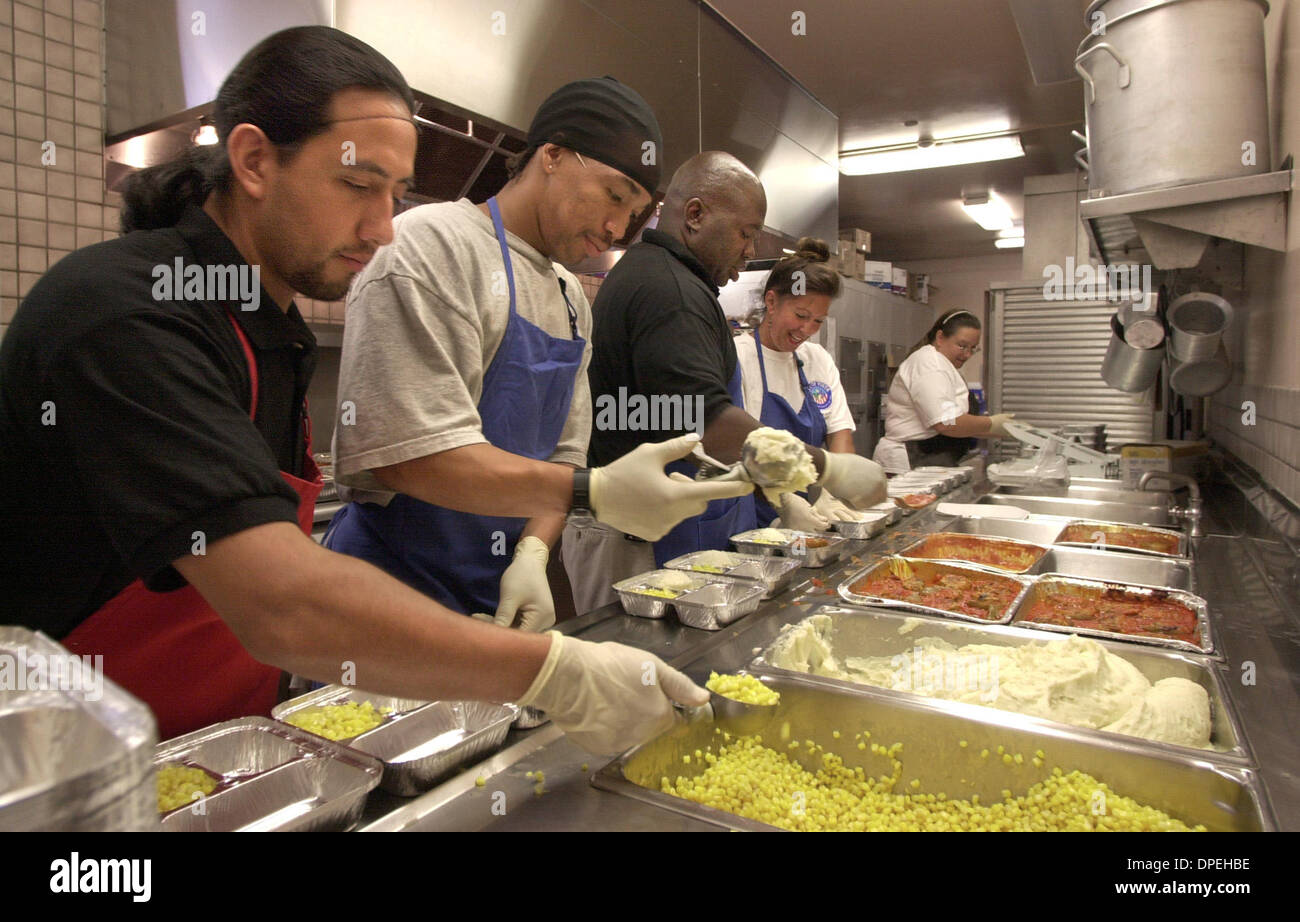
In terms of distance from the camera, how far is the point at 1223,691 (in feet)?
4.93

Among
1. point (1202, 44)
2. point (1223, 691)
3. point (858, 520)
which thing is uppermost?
point (1202, 44)

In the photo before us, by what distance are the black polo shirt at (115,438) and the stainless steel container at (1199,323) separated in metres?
3.65

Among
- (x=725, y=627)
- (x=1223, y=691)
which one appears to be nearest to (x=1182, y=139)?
(x=1223, y=691)

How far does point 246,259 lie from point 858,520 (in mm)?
2256

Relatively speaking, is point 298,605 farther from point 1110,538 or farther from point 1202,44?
point 1202,44

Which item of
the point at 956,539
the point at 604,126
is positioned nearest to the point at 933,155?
the point at 956,539

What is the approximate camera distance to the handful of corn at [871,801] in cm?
125

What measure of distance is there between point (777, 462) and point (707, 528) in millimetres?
1097

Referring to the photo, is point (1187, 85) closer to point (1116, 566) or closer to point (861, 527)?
point (1116, 566)

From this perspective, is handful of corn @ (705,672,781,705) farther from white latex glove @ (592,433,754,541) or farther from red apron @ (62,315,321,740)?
red apron @ (62,315,321,740)

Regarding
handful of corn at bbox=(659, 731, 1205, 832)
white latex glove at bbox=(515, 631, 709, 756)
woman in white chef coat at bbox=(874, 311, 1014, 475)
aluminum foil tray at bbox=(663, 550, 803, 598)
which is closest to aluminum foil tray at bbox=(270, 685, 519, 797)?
white latex glove at bbox=(515, 631, 709, 756)

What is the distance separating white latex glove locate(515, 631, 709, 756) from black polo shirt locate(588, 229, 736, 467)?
46.7 inches

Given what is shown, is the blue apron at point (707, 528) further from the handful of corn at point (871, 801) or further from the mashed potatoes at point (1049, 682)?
the handful of corn at point (871, 801)

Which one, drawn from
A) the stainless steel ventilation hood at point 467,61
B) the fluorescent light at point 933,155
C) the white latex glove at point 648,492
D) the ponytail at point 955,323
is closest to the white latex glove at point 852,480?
the white latex glove at point 648,492
